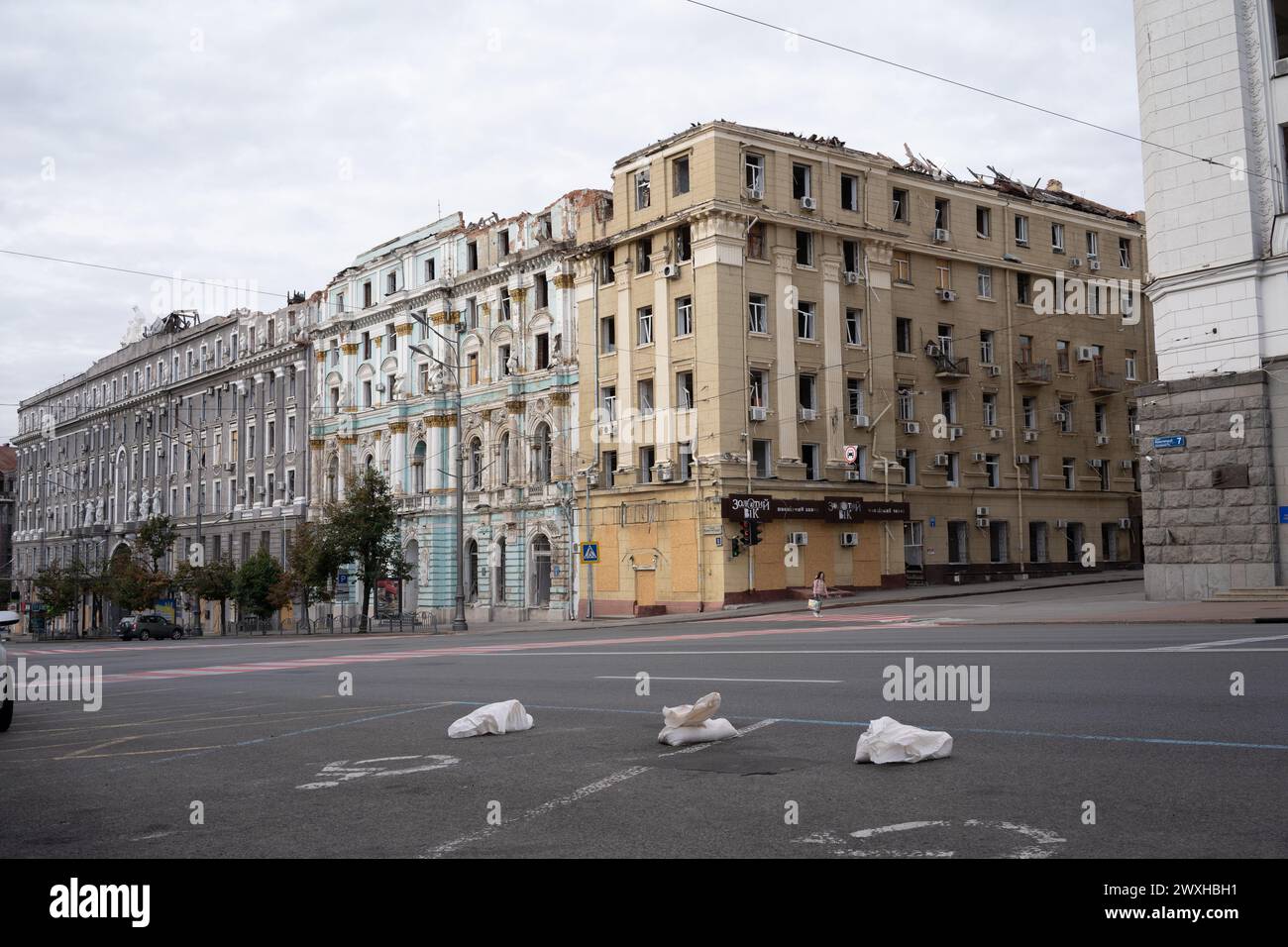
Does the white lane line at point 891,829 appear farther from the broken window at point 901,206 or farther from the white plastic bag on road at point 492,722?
the broken window at point 901,206

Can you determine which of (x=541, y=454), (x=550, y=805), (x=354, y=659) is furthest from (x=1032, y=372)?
(x=550, y=805)

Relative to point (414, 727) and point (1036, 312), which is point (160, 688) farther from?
point (1036, 312)

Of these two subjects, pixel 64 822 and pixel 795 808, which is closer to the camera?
pixel 795 808

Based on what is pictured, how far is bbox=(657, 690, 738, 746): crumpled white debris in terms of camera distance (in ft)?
29.3

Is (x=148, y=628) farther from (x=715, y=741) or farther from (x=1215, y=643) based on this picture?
(x=715, y=741)

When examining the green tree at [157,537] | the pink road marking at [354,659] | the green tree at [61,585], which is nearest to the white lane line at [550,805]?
the pink road marking at [354,659]

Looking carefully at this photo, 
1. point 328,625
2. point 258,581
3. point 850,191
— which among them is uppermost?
point 850,191

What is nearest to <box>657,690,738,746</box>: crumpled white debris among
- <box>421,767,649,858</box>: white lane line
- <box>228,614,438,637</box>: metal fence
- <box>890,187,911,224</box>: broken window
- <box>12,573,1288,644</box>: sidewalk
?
<box>421,767,649,858</box>: white lane line

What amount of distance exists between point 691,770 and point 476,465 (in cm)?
4652

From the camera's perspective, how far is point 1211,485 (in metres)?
28.0

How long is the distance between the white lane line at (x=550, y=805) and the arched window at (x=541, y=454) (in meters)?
41.8

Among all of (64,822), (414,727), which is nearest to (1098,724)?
(414,727)

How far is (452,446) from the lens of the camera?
54906 millimetres

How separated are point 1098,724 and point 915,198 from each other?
41.8 metres
